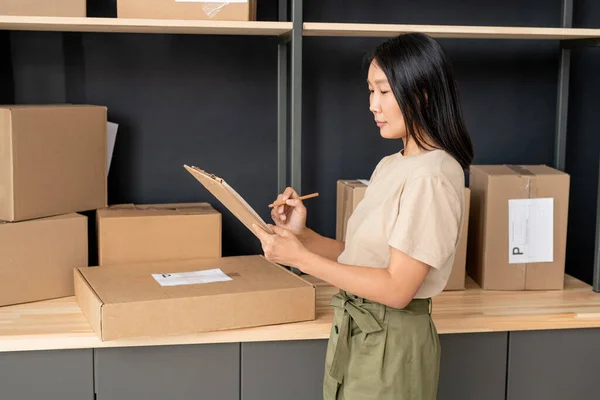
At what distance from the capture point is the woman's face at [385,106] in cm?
159

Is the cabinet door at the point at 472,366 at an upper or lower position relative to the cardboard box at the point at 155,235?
lower

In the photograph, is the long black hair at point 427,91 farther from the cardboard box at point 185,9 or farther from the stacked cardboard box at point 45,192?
the stacked cardboard box at point 45,192

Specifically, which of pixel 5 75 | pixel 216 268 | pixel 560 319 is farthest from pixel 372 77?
pixel 5 75

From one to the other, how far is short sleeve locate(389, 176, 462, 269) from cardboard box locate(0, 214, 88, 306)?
1.00 meters

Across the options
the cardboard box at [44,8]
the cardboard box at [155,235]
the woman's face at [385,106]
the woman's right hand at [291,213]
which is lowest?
the cardboard box at [155,235]

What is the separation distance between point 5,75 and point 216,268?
929 mm

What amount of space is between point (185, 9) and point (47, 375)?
1.01 metres

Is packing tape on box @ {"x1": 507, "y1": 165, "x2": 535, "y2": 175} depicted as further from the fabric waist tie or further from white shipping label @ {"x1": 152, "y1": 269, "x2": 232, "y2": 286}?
white shipping label @ {"x1": 152, "y1": 269, "x2": 232, "y2": 286}

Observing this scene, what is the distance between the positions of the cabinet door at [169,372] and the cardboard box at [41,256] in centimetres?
32

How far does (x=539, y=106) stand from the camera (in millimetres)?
2750

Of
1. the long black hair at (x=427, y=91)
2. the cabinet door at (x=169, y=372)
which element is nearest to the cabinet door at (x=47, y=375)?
the cabinet door at (x=169, y=372)

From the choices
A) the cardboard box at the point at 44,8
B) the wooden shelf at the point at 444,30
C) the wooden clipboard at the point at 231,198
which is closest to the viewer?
the wooden clipboard at the point at 231,198

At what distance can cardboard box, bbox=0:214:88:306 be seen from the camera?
2.03 m

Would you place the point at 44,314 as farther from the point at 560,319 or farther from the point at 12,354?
the point at 560,319
